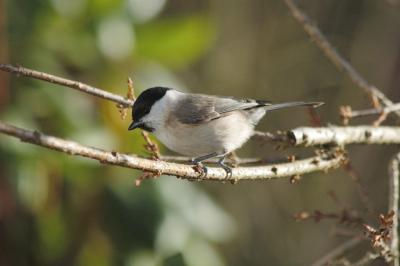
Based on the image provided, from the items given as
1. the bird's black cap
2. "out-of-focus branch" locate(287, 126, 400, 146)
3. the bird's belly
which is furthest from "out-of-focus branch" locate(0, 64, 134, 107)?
"out-of-focus branch" locate(287, 126, 400, 146)

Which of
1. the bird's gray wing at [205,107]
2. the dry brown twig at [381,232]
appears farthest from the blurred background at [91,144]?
the dry brown twig at [381,232]

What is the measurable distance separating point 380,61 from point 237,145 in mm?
2818

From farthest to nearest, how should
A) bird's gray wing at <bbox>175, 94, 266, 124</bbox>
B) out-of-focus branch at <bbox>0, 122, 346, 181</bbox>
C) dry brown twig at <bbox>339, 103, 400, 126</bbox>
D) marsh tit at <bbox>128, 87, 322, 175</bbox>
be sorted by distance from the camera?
bird's gray wing at <bbox>175, 94, 266, 124</bbox> → marsh tit at <bbox>128, 87, 322, 175</bbox> → dry brown twig at <bbox>339, 103, 400, 126</bbox> → out-of-focus branch at <bbox>0, 122, 346, 181</bbox>

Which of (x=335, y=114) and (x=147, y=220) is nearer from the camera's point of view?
(x=147, y=220)

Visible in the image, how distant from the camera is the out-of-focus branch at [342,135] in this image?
268 cm

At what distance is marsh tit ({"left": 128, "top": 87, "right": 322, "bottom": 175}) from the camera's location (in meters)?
3.14

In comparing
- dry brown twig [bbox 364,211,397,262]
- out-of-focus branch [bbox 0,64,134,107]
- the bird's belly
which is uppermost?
the bird's belly

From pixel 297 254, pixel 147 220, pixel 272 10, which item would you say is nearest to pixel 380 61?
pixel 272 10

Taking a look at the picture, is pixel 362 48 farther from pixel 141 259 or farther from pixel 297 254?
pixel 141 259

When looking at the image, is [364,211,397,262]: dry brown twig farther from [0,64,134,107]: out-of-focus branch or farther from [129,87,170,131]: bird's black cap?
[129,87,170,131]: bird's black cap

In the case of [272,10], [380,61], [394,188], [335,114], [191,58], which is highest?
[272,10]

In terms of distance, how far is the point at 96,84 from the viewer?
12.2 feet

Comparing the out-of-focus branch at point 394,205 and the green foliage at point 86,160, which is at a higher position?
the green foliage at point 86,160

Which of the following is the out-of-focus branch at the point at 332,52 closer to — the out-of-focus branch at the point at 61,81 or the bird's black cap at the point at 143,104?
the bird's black cap at the point at 143,104
